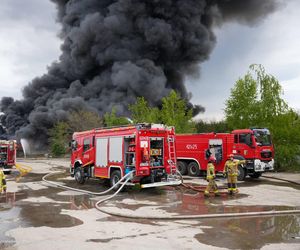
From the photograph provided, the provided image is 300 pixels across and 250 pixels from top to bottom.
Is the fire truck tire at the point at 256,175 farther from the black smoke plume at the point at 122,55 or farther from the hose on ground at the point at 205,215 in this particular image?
the black smoke plume at the point at 122,55

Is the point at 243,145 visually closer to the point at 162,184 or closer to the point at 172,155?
the point at 172,155

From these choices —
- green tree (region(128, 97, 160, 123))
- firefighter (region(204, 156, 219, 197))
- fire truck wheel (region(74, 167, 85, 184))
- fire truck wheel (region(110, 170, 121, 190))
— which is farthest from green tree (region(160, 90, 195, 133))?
firefighter (region(204, 156, 219, 197))

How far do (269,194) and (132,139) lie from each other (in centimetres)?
493

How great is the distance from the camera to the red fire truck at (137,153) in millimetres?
11938

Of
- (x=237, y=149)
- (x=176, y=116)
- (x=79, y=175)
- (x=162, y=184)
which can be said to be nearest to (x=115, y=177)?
(x=162, y=184)

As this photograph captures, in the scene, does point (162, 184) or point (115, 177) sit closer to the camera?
point (162, 184)

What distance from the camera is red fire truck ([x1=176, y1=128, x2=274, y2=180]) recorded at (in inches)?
634

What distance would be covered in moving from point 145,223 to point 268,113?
16294 mm

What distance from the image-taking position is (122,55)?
50.5 meters

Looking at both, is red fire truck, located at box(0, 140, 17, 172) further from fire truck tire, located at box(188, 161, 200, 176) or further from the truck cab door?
the truck cab door

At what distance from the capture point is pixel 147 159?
39.3 ft

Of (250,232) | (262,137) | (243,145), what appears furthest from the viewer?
(262,137)

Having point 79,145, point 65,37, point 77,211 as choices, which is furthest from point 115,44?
point 77,211

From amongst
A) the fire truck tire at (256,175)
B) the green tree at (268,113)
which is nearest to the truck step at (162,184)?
the fire truck tire at (256,175)
